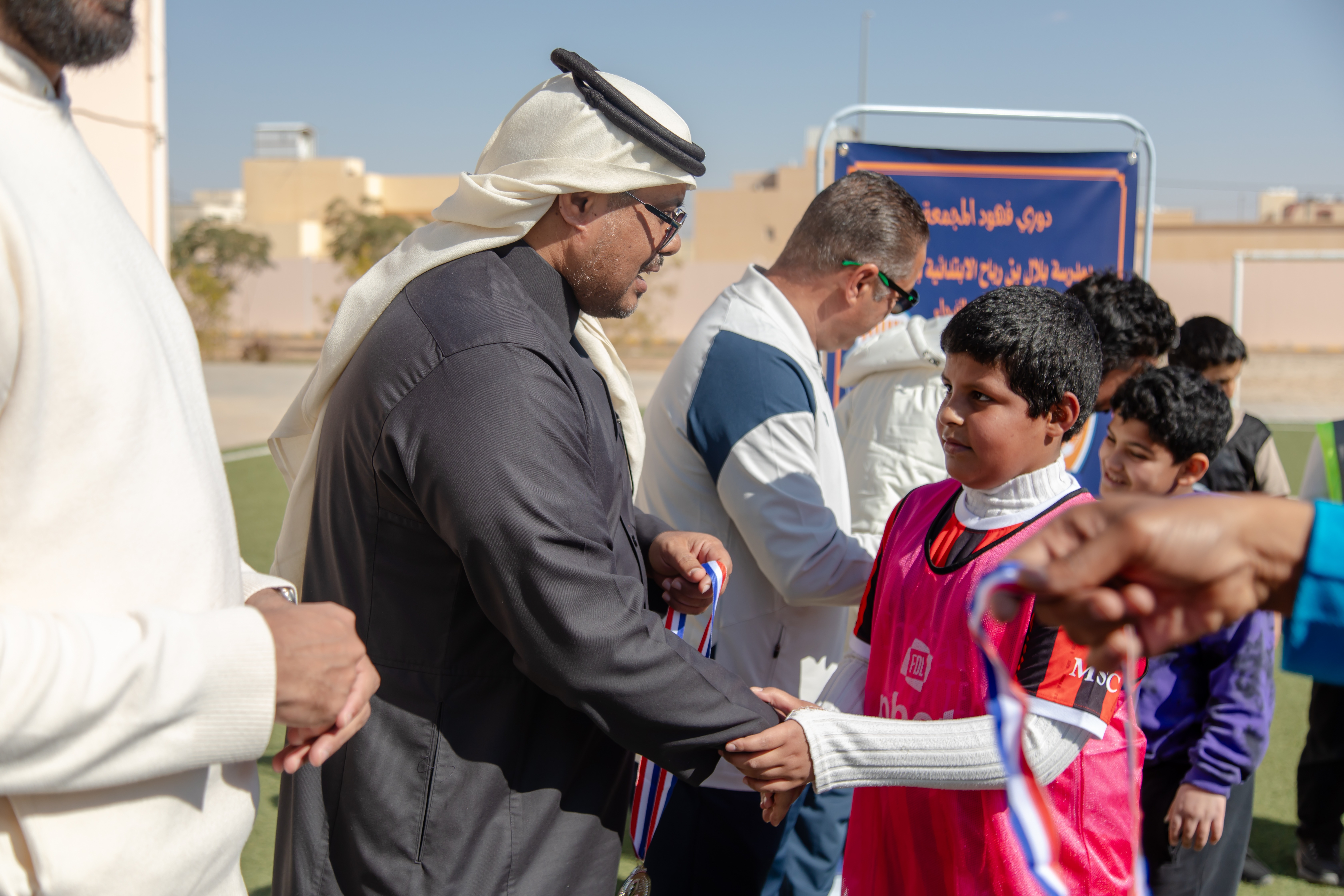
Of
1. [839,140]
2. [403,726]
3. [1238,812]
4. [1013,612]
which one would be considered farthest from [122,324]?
[839,140]

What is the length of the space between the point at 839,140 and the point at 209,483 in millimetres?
4036

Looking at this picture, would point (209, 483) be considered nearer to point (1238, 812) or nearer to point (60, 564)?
point (60, 564)

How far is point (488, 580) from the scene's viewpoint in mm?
1609

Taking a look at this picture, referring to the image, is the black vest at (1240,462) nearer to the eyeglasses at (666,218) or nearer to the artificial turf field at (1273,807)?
the artificial turf field at (1273,807)

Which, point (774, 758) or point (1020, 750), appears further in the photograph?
point (774, 758)

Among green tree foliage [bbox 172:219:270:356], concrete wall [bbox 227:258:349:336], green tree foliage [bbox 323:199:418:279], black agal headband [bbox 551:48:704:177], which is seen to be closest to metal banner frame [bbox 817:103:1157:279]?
black agal headband [bbox 551:48:704:177]

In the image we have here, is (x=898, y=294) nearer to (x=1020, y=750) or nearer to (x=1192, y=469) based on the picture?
(x=1192, y=469)

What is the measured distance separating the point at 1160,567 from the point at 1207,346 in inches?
126

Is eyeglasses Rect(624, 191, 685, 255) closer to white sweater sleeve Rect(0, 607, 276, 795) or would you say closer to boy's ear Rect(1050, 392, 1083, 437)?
boy's ear Rect(1050, 392, 1083, 437)

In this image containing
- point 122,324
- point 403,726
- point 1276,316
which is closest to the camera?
point 122,324

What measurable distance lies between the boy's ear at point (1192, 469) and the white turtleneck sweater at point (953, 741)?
0.85 metres

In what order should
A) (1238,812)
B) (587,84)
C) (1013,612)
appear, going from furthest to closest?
1. (1238,812)
2. (587,84)
3. (1013,612)

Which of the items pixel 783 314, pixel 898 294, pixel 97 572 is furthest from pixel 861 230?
pixel 97 572

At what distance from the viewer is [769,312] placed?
2781 millimetres
